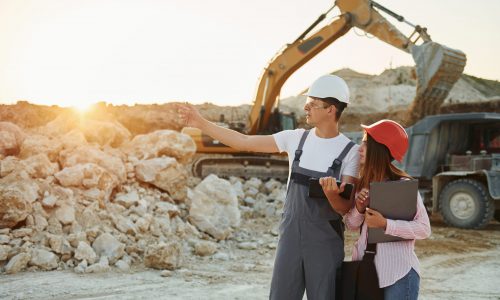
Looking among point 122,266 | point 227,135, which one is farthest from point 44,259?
point 227,135

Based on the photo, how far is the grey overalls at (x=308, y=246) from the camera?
2.69 meters

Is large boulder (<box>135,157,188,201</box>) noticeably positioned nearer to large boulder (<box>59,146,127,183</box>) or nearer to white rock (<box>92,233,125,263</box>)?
large boulder (<box>59,146,127,183</box>)

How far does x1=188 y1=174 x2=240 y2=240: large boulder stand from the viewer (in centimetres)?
842

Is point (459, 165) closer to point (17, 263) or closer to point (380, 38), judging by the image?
point (380, 38)

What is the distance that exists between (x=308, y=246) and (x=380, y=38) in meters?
11.8

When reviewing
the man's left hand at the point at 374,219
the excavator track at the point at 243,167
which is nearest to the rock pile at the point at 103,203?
the excavator track at the point at 243,167

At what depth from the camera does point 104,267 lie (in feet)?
20.8

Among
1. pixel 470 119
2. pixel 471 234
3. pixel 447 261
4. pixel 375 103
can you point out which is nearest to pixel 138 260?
pixel 447 261

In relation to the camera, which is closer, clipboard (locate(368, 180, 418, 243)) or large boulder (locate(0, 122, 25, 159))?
clipboard (locate(368, 180, 418, 243))

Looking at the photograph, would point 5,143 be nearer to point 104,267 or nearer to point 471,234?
point 104,267

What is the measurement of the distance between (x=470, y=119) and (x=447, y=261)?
3938 millimetres

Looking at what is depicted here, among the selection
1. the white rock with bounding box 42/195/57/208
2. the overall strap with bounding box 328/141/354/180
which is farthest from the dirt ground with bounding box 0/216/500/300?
the overall strap with bounding box 328/141/354/180

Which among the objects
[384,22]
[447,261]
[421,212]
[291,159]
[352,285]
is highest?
[384,22]

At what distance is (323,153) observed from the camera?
2803mm
